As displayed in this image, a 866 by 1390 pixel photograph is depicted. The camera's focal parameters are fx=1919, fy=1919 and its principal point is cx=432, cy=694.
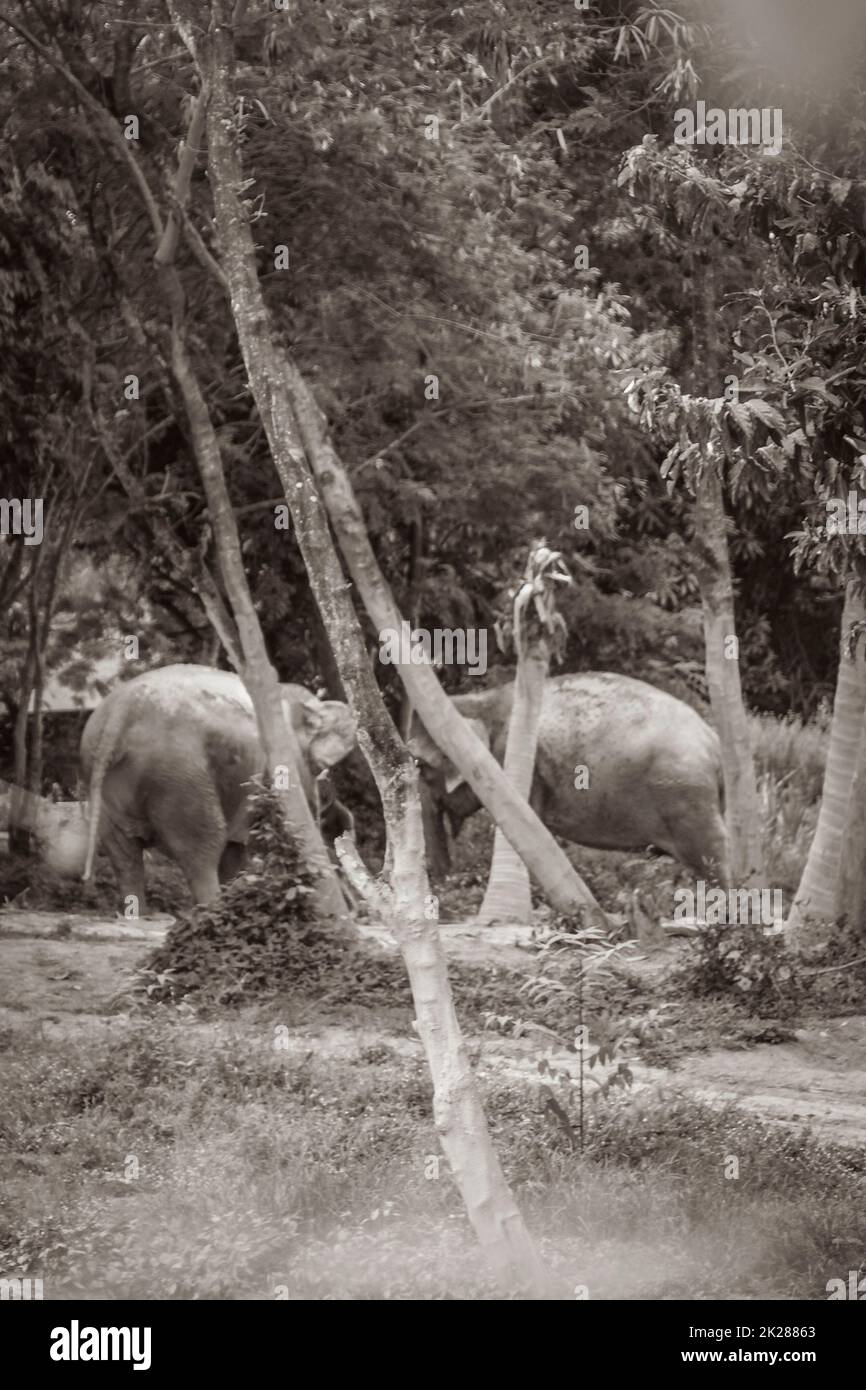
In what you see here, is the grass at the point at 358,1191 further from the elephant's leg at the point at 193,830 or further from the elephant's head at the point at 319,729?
the elephant's head at the point at 319,729

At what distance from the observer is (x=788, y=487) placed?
12.2 meters

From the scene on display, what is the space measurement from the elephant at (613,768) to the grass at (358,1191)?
7.30 m

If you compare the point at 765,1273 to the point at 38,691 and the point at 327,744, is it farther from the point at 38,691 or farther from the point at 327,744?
the point at 38,691

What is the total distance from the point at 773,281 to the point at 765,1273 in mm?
5321

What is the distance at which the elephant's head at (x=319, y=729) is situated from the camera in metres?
17.1

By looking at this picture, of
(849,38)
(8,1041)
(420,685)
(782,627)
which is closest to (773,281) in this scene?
(849,38)

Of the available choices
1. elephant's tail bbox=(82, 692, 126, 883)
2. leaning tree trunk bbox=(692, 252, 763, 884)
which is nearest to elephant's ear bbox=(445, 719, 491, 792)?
leaning tree trunk bbox=(692, 252, 763, 884)

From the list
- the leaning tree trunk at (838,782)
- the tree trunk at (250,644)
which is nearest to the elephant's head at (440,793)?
the tree trunk at (250,644)

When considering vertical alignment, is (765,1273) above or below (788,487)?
below

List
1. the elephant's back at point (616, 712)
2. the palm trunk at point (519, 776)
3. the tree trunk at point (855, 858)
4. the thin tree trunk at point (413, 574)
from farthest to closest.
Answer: the thin tree trunk at point (413, 574) < the elephant's back at point (616, 712) < the palm trunk at point (519, 776) < the tree trunk at point (855, 858)

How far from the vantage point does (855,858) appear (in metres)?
13.3

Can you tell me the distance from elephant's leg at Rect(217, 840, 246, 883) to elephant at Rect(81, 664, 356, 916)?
448mm

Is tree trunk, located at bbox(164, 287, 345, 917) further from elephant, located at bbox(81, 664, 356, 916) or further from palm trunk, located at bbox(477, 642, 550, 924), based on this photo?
palm trunk, located at bbox(477, 642, 550, 924)

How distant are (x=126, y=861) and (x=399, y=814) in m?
10.1
